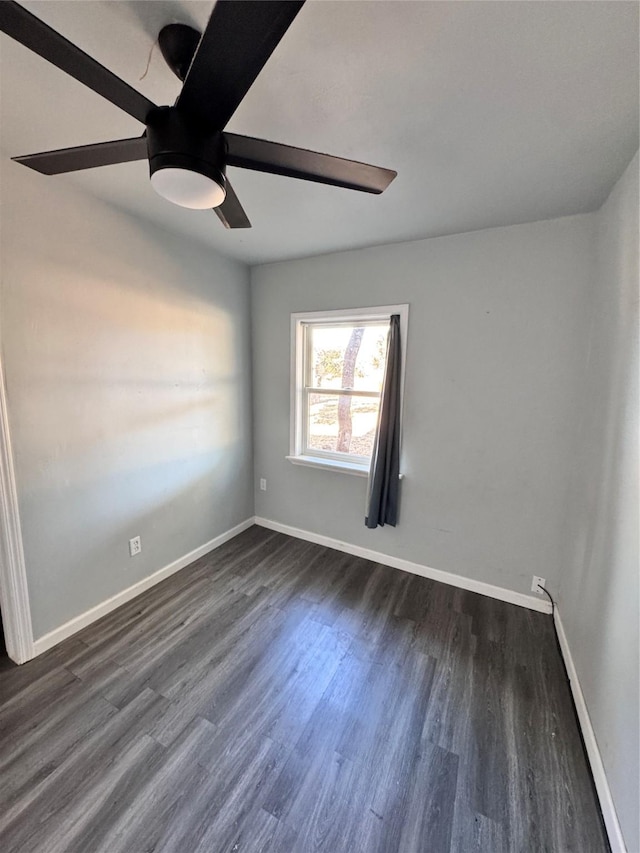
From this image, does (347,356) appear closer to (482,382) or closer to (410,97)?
(482,382)

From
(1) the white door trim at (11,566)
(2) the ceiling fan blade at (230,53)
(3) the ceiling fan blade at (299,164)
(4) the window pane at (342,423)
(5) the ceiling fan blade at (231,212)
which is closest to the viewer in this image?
(2) the ceiling fan blade at (230,53)

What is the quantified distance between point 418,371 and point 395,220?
0.95m

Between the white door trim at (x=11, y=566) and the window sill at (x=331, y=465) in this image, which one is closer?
the white door trim at (x=11, y=566)

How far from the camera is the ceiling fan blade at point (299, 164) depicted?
0.97m

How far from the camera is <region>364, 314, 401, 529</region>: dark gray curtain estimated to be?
240cm

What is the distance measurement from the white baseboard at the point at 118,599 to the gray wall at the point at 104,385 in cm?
4

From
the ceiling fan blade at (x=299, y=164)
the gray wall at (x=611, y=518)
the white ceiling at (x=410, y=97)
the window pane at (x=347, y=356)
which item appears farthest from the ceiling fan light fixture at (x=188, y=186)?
the window pane at (x=347, y=356)

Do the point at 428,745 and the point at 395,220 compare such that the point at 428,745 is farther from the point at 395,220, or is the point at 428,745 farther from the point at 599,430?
the point at 395,220

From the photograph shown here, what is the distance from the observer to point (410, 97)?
111 centimetres

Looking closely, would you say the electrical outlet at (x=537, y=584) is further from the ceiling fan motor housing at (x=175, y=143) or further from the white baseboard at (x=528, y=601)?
the ceiling fan motor housing at (x=175, y=143)

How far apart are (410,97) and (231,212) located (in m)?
0.71

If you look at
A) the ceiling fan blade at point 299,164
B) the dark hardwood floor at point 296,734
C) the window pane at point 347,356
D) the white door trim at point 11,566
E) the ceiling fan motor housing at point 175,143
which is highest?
the ceiling fan blade at point 299,164

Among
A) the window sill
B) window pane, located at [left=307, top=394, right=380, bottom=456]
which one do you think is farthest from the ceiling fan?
the window sill

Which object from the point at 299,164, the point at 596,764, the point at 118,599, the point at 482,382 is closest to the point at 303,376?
the point at 482,382
